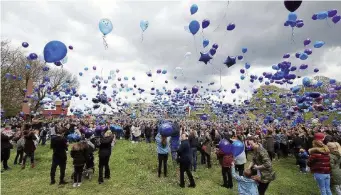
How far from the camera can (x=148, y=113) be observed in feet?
127

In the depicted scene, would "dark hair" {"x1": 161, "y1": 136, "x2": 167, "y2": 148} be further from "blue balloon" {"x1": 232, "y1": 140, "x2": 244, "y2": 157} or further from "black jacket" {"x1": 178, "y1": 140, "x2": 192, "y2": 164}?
"blue balloon" {"x1": 232, "y1": 140, "x2": 244, "y2": 157}

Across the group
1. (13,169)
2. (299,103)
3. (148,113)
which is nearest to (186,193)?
(13,169)

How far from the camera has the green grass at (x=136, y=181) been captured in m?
7.06

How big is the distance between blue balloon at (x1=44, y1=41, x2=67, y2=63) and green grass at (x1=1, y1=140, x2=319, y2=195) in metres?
4.08

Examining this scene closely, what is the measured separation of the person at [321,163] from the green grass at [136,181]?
2.32 meters

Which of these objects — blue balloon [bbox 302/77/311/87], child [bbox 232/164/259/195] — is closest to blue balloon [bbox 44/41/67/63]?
child [bbox 232/164/259/195]

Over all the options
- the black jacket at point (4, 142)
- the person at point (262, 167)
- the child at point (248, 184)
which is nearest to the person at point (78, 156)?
the black jacket at point (4, 142)

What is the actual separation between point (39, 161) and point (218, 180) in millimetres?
8303

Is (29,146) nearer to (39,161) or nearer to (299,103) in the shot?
(39,161)

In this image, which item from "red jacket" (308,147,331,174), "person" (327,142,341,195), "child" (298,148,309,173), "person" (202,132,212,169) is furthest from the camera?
"child" (298,148,309,173)

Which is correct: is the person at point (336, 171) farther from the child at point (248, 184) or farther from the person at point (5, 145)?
the person at point (5, 145)

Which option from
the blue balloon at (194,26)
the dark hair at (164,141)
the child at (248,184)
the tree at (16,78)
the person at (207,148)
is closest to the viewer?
the child at (248,184)

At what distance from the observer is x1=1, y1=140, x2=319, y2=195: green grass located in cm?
706

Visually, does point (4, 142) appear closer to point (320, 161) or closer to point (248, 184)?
point (248, 184)
